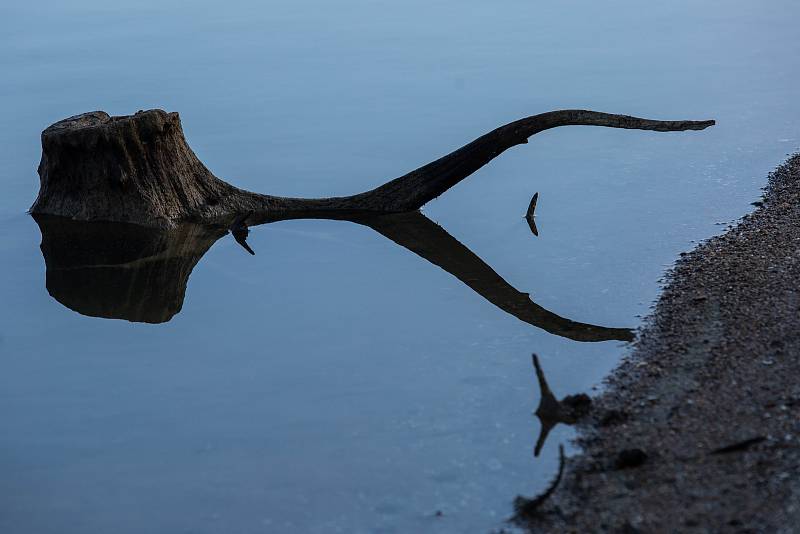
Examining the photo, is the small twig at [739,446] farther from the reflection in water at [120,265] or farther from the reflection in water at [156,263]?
the reflection in water at [120,265]

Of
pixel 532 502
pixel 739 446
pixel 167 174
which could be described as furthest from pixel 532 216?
pixel 532 502

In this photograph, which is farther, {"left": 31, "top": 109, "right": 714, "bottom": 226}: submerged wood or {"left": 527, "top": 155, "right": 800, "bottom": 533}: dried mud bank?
{"left": 31, "top": 109, "right": 714, "bottom": 226}: submerged wood

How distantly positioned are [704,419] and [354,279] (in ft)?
10.7

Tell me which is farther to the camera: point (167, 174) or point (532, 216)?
point (532, 216)

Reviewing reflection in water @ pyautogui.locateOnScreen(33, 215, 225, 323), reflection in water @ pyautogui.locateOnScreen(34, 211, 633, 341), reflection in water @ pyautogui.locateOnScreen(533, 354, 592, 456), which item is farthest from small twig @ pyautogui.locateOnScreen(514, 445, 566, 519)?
reflection in water @ pyautogui.locateOnScreen(33, 215, 225, 323)

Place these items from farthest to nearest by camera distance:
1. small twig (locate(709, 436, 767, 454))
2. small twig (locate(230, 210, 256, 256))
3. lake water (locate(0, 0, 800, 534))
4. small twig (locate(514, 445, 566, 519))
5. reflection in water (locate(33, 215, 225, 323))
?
small twig (locate(230, 210, 256, 256)) → reflection in water (locate(33, 215, 225, 323)) → lake water (locate(0, 0, 800, 534)) → small twig (locate(709, 436, 767, 454)) → small twig (locate(514, 445, 566, 519))

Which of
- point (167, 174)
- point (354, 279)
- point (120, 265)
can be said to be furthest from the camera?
point (167, 174)

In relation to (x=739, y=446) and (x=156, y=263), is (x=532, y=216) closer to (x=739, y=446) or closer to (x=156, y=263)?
(x=156, y=263)

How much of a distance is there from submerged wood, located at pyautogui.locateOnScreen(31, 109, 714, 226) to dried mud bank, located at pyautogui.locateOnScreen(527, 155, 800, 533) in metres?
1.80

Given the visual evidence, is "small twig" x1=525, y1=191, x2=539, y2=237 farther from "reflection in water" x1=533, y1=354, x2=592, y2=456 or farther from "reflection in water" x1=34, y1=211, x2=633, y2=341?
"reflection in water" x1=533, y1=354, x2=592, y2=456

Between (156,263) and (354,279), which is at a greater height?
(156,263)

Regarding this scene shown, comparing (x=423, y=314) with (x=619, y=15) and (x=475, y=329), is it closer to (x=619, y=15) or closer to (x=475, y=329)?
(x=475, y=329)

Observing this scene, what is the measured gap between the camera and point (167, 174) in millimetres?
8844

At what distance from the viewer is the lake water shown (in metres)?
A: 5.36
